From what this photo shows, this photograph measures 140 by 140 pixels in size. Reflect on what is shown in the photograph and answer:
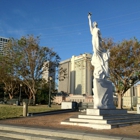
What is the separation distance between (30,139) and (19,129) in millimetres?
1356

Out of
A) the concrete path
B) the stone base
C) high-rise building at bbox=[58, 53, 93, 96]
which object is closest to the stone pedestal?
the stone base

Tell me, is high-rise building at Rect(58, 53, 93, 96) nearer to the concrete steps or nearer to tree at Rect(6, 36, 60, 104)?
tree at Rect(6, 36, 60, 104)

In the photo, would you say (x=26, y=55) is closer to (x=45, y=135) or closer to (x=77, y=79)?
(x=45, y=135)

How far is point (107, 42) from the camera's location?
2772 cm

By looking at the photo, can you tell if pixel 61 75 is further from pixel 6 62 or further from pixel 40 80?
pixel 6 62

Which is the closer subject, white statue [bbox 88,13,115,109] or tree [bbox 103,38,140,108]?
white statue [bbox 88,13,115,109]

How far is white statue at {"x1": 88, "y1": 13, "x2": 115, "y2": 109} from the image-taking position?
12211 millimetres

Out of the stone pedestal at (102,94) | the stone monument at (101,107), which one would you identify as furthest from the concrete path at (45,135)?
the stone pedestal at (102,94)

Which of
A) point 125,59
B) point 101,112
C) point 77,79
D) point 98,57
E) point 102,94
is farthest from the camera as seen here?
point 77,79

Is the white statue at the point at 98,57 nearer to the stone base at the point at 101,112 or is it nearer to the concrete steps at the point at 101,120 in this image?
the stone base at the point at 101,112

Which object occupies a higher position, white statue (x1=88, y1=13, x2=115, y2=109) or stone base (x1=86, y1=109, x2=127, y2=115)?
white statue (x1=88, y1=13, x2=115, y2=109)

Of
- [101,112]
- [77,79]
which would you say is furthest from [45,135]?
[77,79]

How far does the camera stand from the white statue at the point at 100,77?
12211mm

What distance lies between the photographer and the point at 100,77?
13.0 meters
